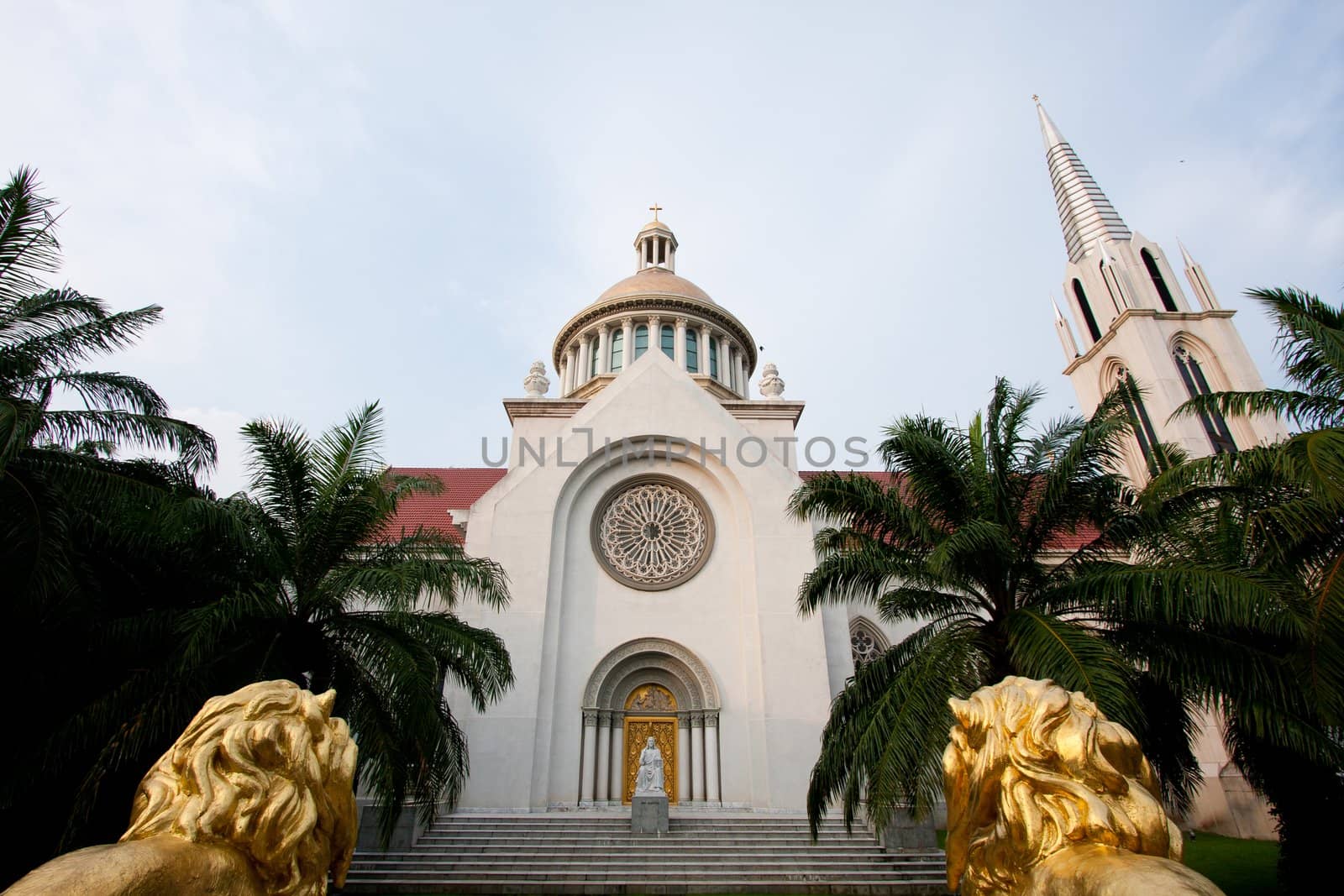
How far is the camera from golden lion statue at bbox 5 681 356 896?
252 cm

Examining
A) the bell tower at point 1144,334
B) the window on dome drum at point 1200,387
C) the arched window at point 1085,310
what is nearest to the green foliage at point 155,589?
the bell tower at point 1144,334

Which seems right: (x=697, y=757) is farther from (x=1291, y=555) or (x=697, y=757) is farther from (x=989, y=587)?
(x=1291, y=555)

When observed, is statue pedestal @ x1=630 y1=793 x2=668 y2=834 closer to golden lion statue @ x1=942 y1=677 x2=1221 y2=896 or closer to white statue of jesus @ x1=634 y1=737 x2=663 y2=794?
white statue of jesus @ x1=634 y1=737 x2=663 y2=794

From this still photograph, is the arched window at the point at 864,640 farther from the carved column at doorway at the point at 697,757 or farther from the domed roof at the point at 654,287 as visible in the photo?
the domed roof at the point at 654,287

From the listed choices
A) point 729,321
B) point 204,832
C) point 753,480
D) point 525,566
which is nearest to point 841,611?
point 753,480

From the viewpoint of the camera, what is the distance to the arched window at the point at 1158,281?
25.8 m

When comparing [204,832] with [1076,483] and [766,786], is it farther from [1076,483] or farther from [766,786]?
[766,786]

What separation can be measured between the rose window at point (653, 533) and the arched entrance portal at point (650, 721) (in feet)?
6.04

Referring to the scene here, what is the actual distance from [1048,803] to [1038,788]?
61 millimetres

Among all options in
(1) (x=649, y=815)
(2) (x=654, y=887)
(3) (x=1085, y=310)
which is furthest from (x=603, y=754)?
(3) (x=1085, y=310)

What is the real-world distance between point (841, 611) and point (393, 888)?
11.4 metres

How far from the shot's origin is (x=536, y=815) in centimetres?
1442

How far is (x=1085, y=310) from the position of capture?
2759 cm

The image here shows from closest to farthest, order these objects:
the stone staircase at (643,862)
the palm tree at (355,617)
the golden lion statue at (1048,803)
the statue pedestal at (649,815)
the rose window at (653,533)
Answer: the golden lion statue at (1048,803)
the palm tree at (355,617)
the stone staircase at (643,862)
the statue pedestal at (649,815)
the rose window at (653,533)
